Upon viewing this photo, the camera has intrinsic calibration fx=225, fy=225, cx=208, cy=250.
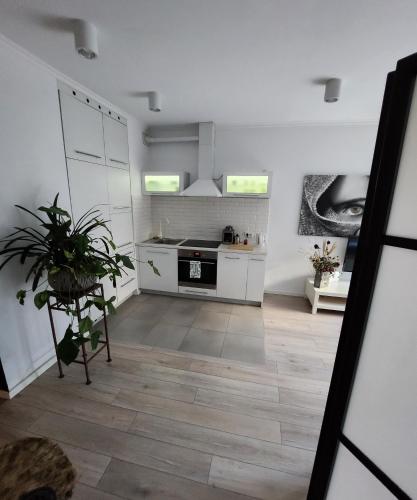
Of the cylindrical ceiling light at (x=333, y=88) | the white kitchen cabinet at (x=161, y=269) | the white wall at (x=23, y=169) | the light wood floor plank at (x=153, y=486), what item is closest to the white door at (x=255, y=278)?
the white kitchen cabinet at (x=161, y=269)

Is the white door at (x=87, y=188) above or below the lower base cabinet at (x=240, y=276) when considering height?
above

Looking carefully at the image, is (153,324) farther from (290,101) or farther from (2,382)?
(290,101)

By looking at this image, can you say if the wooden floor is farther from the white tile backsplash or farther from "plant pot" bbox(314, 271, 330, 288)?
the white tile backsplash

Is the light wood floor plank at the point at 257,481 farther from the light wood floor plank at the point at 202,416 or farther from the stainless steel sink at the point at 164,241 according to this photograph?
the stainless steel sink at the point at 164,241

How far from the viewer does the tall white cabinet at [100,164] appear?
2.16 m

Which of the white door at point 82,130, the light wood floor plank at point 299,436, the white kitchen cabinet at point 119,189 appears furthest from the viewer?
the white kitchen cabinet at point 119,189

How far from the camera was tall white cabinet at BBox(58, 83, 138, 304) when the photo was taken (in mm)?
2162

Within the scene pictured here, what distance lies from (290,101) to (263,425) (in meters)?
2.99

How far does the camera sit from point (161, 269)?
11.3 feet

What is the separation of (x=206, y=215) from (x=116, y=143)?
1.59 metres

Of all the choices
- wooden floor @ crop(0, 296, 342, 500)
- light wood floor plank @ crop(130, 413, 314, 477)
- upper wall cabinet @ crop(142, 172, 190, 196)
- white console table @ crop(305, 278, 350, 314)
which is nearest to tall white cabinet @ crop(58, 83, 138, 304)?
upper wall cabinet @ crop(142, 172, 190, 196)

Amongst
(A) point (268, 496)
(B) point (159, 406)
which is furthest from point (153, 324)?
(A) point (268, 496)

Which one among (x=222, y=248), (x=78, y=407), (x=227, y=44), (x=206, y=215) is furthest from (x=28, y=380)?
(x=227, y=44)

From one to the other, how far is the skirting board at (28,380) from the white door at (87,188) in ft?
4.33
